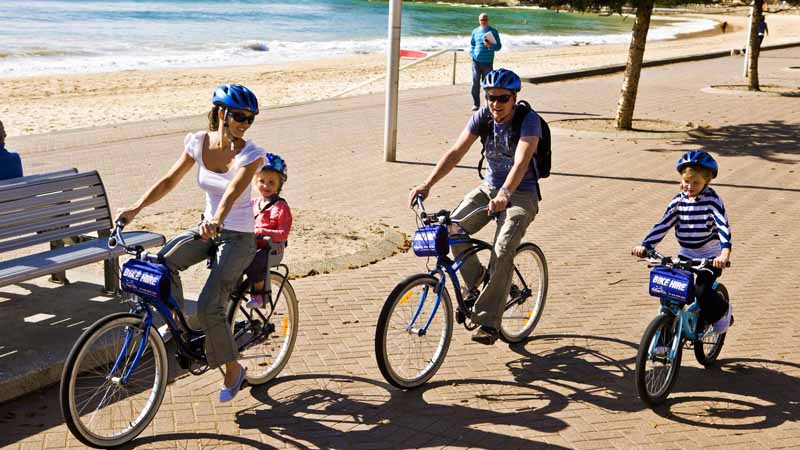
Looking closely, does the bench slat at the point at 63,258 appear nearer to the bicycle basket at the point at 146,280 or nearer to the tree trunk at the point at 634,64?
the bicycle basket at the point at 146,280

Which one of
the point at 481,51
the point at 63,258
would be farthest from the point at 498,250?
the point at 481,51

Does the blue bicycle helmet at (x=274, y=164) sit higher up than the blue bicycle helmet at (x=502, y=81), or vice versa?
the blue bicycle helmet at (x=502, y=81)

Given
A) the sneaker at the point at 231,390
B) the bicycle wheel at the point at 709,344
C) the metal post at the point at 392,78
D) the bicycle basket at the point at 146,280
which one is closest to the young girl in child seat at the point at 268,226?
the sneaker at the point at 231,390

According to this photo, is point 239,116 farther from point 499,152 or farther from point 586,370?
point 586,370

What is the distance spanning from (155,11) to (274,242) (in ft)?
223

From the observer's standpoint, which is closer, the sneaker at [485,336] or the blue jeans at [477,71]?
the sneaker at [485,336]

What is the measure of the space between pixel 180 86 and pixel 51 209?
21.2 meters

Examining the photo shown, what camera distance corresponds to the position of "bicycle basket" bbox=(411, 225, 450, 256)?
5344 millimetres

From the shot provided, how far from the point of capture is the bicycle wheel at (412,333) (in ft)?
17.0

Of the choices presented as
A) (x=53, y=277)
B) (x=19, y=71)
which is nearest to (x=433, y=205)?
(x=53, y=277)

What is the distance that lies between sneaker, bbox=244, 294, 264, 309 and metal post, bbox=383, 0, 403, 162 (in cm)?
696

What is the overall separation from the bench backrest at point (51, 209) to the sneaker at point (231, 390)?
1995 millimetres

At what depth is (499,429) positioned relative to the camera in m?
5.00

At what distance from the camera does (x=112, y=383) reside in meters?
4.61
